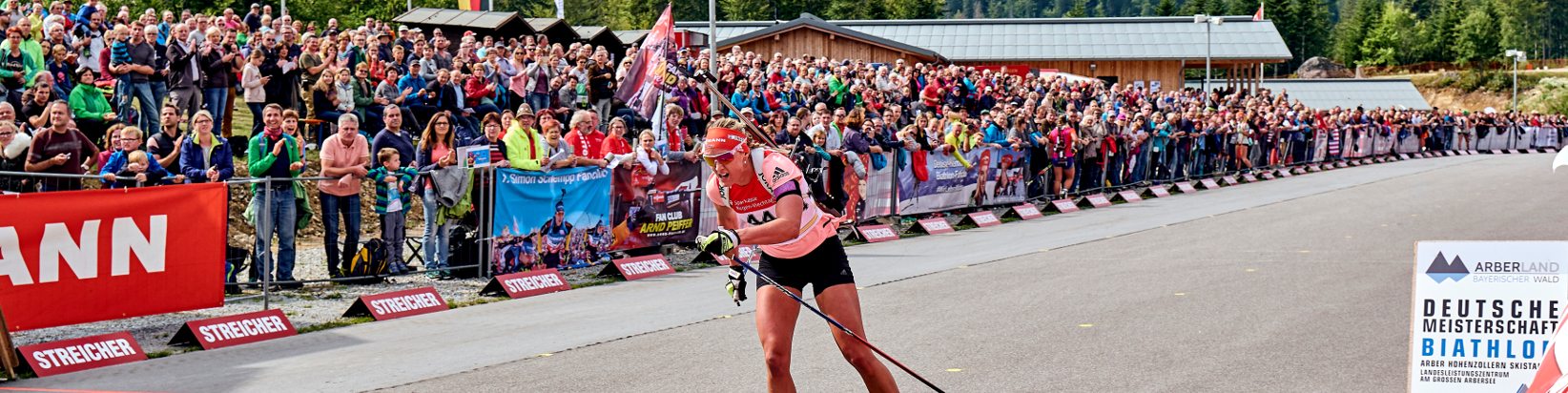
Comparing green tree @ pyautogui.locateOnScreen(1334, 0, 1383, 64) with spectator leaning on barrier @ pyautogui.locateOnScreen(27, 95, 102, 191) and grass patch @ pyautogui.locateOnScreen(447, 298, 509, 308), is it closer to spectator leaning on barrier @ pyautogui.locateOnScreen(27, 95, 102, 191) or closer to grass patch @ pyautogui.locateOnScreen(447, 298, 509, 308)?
grass patch @ pyautogui.locateOnScreen(447, 298, 509, 308)

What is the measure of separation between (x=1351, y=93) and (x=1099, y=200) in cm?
6776

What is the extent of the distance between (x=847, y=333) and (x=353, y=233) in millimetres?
7067

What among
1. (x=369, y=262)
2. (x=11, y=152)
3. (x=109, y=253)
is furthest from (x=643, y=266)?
(x=11, y=152)

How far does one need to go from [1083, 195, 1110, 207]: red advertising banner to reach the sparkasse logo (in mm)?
15422

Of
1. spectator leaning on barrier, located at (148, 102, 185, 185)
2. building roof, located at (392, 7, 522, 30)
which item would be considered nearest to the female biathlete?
spectator leaning on barrier, located at (148, 102, 185, 185)

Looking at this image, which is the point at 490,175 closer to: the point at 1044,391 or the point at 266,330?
the point at 266,330

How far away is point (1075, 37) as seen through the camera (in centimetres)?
6047

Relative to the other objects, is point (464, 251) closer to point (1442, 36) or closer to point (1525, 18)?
point (1442, 36)

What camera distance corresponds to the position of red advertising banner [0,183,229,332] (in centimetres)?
809

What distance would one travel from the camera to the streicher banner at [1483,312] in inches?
223

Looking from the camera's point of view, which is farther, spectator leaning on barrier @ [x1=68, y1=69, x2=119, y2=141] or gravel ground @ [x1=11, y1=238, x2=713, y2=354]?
spectator leaning on barrier @ [x1=68, y1=69, x2=119, y2=141]

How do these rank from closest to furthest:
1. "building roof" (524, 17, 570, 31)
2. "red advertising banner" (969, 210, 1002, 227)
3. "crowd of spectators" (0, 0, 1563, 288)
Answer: "crowd of spectators" (0, 0, 1563, 288), "red advertising banner" (969, 210, 1002, 227), "building roof" (524, 17, 570, 31)

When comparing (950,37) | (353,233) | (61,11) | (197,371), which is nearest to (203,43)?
(61,11)

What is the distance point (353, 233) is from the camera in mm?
11164
